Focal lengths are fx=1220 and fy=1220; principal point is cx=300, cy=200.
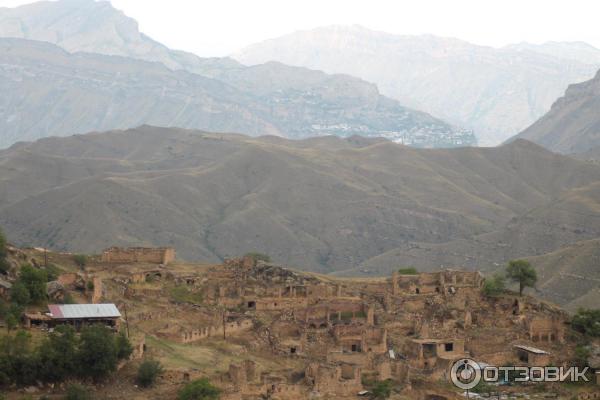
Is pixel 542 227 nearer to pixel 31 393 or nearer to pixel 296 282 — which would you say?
pixel 296 282

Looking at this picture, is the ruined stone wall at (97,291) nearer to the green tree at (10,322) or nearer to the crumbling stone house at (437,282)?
the green tree at (10,322)

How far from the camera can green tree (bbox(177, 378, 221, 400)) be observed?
5772cm

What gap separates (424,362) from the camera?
244 ft

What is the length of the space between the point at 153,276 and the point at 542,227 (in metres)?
118

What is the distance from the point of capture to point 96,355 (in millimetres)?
58156

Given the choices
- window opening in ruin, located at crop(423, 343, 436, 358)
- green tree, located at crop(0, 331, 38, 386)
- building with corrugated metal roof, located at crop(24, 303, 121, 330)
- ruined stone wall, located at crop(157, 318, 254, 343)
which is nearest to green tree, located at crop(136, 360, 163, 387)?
building with corrugated metal roof, located at crop(24, 303, 121, 330)

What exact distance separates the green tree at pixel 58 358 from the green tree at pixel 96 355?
1.28 ft

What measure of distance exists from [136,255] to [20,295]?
27.9 m

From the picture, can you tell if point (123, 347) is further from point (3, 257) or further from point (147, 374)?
point (3, 257)

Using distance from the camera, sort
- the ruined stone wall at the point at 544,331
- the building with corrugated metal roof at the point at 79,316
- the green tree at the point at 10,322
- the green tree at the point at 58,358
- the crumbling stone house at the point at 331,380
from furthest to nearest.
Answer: the ruined stone wall at the point at 544,331
the crumbling stone house at the point at 331,380
the building with corrugated metal roof at the point at 79,316
the green tree at the point at 10,322
the green tree at the point at 58,358

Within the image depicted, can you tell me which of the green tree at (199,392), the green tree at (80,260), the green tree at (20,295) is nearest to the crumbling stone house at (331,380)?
the green tree at (199,392)

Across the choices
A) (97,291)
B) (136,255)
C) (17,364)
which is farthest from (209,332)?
(136,255)

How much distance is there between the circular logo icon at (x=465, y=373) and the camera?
7156 centimetres

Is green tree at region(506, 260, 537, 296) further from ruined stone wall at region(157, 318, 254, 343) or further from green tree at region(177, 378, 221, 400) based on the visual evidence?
green tree at region(177, 378, 221, 400)
